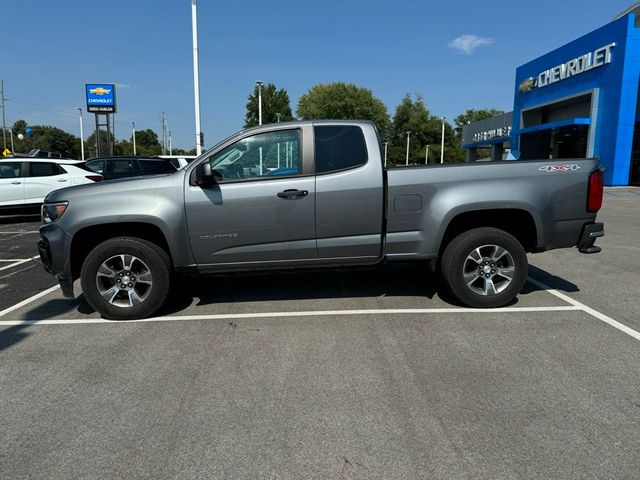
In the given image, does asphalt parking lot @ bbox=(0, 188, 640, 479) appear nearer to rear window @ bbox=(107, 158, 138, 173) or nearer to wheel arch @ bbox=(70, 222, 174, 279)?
wheel arch @ bbox=(70, 222, 174, 279)

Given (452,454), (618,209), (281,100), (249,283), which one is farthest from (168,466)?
(281,100)

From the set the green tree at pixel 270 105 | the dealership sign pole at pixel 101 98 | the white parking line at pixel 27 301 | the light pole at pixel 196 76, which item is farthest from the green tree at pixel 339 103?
the white parking line at pixel 27 301

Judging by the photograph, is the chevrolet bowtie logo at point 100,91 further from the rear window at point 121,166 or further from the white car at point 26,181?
the white car at point 26,181

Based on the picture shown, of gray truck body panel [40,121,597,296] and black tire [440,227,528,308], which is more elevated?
gray truck body panel [40,121,597,296]

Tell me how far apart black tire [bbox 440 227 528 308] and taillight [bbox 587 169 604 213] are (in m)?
0.86

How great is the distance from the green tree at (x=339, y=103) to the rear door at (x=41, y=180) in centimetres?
6145

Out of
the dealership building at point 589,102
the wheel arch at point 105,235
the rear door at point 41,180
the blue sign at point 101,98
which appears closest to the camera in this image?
the wheel arch at point 105,235

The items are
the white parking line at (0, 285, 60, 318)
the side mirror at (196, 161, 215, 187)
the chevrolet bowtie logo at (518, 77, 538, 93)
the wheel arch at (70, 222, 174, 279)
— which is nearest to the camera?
the side mirror at (196, 161, 215, 187)

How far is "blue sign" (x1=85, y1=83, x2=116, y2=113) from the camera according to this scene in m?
43.9

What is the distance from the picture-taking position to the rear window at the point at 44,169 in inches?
520

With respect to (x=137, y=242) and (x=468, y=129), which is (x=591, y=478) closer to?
(x=137, y=242)

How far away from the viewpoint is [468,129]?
174 ft

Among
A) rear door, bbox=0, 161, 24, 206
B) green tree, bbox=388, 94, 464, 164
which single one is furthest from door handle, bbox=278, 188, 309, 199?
green tree, bbox=388, 94, 464, 164

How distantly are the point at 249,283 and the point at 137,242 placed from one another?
6.27 feet
